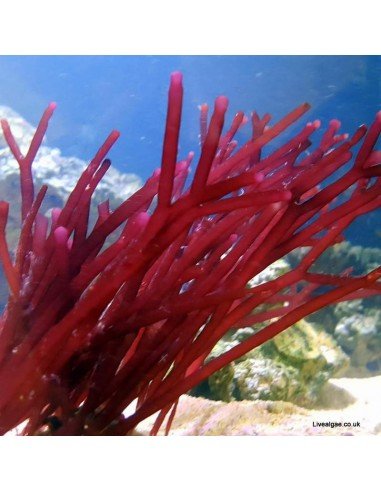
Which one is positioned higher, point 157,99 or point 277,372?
point 157,99

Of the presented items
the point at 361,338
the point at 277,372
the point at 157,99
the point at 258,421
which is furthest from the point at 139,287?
the point at 361,338

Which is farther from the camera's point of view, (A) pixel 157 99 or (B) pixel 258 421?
(A) pixel 157 99

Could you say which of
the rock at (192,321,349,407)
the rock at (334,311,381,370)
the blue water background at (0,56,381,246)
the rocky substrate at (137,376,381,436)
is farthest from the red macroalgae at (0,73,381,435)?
the rock at (334,311,381,370)

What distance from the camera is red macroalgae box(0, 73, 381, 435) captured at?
0.63 m

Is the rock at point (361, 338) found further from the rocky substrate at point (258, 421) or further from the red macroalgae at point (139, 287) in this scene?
the red macroalgae at point (139, 287)

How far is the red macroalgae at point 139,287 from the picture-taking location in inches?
25.0

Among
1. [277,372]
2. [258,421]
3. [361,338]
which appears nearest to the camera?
[258,421]

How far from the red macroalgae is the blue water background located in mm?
1688

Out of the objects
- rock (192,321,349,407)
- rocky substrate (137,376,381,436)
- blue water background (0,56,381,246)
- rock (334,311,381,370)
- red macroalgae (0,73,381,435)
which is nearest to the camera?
red macroalgae (0,73,381,435)

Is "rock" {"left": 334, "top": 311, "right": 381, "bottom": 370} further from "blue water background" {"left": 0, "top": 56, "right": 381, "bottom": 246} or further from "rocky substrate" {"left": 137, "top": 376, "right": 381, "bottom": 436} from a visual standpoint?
"rocky substrate" {"left": 137, "top": 376, "right": 381, "bottom": 436}

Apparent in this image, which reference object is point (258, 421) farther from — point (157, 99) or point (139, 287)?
point (157, 99)

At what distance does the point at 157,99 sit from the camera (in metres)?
3.19

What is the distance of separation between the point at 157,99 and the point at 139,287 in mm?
2761
